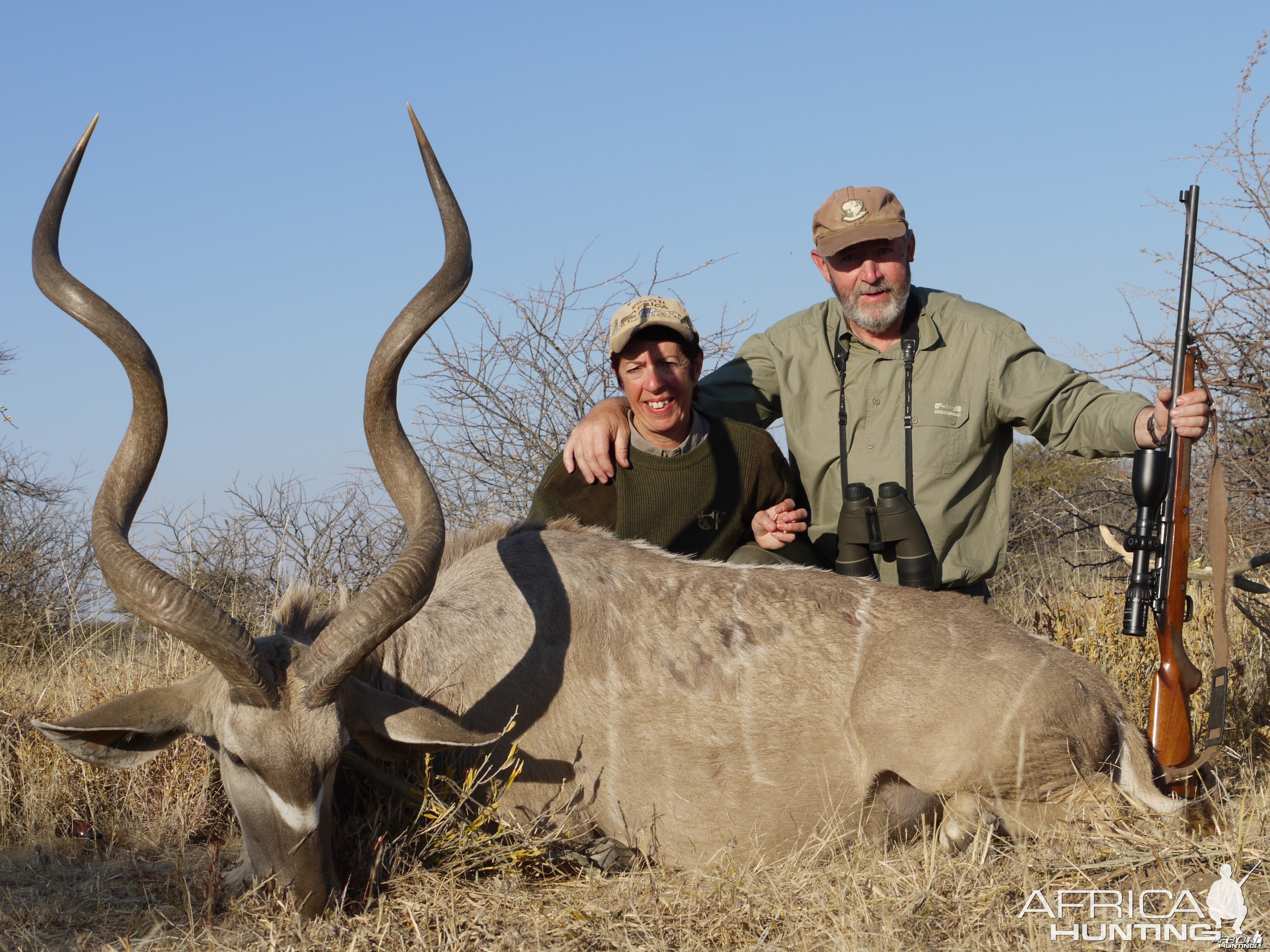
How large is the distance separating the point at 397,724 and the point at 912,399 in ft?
10.9

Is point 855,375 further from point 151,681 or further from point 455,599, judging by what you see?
point 151,681

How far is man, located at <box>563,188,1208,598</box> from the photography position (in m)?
5.85

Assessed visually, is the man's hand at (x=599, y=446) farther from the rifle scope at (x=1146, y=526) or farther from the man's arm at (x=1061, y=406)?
the rifle scope at (x=1146, y=526)

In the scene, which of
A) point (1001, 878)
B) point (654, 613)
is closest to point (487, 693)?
point (654, 613)

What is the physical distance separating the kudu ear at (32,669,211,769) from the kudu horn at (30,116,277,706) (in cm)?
17

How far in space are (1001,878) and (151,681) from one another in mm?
4138

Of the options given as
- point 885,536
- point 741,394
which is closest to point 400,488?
point 885,536

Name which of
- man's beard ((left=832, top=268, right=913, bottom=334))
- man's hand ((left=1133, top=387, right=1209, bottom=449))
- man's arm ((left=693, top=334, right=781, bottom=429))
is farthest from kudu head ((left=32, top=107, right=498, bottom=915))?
man's hand ((left=1133, top=387, right=1209, bottom=449))

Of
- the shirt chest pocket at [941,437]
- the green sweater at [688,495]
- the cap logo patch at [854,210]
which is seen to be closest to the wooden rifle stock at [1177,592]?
the shirt chest pocket at [941,437]

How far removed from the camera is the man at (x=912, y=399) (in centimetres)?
585

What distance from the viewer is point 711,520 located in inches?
219

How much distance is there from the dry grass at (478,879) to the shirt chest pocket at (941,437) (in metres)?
1.90

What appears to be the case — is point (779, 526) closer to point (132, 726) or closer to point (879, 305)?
point (879, 305)

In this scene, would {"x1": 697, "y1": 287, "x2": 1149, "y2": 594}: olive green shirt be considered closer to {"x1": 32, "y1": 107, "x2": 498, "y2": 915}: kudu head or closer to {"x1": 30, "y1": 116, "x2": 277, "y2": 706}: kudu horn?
{"x1": 32, "y1": 107, "x2": 498, "y2": 915}: kudu head
